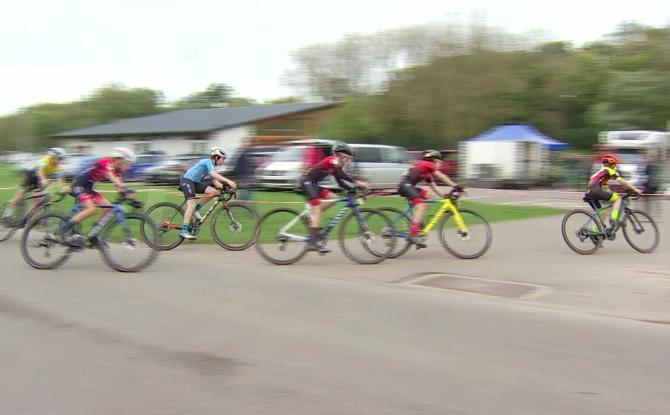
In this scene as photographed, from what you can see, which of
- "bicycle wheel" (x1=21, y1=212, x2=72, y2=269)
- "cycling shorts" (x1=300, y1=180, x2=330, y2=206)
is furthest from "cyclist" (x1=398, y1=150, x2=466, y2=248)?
"bicycle wheel" (x1=21, y1=212, x2=72, y2=269)

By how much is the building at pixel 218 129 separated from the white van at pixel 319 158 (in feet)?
57.2

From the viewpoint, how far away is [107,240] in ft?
27.1

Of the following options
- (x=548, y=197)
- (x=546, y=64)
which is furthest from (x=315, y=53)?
(x=548, y=197)

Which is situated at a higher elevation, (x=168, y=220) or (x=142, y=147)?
(x=142, y=147)

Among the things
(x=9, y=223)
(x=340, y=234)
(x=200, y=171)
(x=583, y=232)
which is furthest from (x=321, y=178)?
(x=9, y=223)

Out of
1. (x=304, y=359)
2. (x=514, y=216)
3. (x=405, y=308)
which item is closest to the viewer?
(x=304, y=359)

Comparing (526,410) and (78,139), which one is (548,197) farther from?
(78,139)

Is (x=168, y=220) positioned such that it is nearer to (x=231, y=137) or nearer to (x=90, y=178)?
(x=90, y=178)

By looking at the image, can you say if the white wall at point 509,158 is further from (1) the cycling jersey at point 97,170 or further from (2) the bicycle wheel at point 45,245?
(2) the bicycle wheel at point 45,245

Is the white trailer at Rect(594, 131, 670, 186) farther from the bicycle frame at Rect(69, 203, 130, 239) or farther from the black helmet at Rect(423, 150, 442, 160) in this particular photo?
the bicycle frame at Rect(69, 203, 130, 239)

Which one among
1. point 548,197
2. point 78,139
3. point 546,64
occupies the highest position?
point 546,64

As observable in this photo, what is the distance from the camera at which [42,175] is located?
1080 centimetres

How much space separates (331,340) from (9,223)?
8.32 meters

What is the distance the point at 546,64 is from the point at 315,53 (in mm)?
19775
